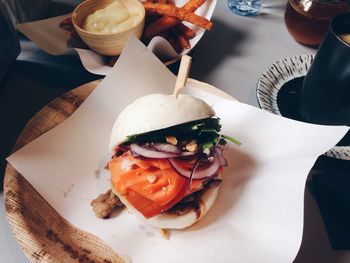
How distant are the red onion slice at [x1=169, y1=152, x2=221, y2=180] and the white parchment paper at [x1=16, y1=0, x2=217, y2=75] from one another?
0.50m

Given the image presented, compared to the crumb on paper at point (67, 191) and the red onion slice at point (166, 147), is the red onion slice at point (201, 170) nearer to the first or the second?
the red onion slice at point (166, 147)

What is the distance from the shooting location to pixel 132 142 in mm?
955

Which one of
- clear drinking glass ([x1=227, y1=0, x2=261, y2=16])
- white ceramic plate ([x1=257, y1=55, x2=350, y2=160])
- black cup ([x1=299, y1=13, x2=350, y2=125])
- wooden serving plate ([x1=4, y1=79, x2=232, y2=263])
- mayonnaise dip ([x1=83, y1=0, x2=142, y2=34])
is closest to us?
wooden serving plate ([x1=4, y1=79, x2=232, y2=263])

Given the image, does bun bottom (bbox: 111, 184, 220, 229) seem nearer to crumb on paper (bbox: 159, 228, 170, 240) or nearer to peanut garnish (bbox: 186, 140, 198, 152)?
crumb on paper (bbox: 159, 228, 170, 240)

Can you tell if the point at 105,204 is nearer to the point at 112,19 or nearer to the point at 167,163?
the point at 167,163

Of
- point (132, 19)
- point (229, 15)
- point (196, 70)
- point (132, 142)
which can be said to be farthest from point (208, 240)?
point (229, 15)

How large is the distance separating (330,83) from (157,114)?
21.1 inches

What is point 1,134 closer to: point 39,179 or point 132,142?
point 39,179

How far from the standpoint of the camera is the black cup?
3.17 feet

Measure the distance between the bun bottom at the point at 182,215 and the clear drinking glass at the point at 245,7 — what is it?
1.10 metres

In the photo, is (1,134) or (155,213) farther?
(1,134)

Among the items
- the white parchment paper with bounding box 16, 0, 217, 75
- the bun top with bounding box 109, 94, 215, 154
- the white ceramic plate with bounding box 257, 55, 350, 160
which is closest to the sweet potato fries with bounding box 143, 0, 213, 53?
the white parchment paper with bounding box 16, 0, 217, 75

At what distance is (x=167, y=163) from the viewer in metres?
0.92

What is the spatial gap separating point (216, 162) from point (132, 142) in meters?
0.25
